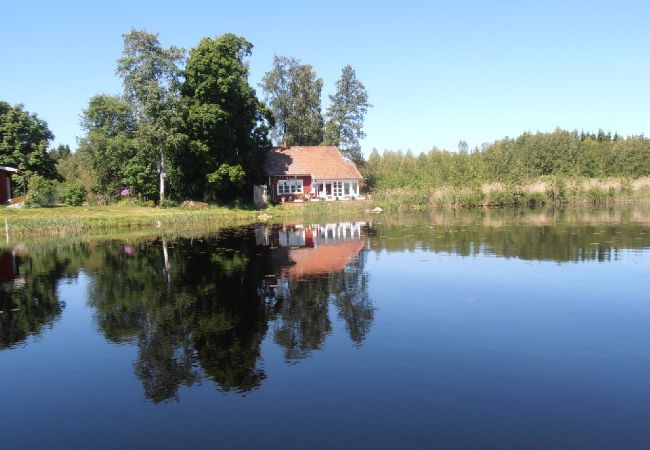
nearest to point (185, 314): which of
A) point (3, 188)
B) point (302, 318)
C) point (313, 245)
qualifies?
point (302, 318)

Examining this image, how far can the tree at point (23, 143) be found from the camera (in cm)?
4888

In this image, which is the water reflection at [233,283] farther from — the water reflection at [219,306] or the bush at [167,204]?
the bush at [167,204]

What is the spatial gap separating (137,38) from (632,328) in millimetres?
44553

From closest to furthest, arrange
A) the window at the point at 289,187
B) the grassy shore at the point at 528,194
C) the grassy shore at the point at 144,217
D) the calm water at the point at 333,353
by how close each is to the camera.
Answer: the calm water at the point at 333,353
the grassy shore at the point at 144,217
the grassy shore at the point at 528,194
the window at the point at 289,187

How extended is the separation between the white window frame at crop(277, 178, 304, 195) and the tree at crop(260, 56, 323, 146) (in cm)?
1030

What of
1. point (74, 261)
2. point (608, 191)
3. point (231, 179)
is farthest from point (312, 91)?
point (74, 261)

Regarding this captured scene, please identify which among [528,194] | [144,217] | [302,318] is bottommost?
[302,318]

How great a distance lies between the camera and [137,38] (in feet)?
146

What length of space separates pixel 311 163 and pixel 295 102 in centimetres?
980

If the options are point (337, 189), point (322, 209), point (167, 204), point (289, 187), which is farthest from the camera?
point (337, 189)

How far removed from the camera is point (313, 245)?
25891 millimetres

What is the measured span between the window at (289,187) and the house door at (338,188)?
381 centimetres

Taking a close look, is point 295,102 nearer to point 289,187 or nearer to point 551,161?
point 289,187

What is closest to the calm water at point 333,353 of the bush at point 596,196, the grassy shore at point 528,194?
the grassy shore at point 528,194
